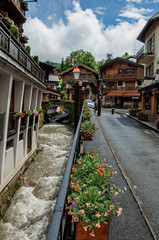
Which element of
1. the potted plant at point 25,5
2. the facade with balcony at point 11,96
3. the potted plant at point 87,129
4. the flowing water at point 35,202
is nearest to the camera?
the facade with balcony at point 11,96

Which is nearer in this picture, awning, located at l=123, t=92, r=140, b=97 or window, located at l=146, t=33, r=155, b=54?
window, located at l=146, t=33, r=155, b=54

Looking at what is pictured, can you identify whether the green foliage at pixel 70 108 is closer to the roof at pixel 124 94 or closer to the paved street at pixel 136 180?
the roof at pixel 124 94

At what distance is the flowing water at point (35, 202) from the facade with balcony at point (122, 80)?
24610mm

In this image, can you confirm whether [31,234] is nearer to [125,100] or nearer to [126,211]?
[126,211]

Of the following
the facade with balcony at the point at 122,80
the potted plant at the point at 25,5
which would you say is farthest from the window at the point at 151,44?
the facade with balcony at the point at 122,80

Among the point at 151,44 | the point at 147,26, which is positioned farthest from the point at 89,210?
the point at 147,26

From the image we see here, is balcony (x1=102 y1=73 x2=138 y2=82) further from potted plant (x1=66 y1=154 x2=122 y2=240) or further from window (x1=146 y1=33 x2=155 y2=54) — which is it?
potted plant (x1=66 y1=154 x2=122 y2=240)

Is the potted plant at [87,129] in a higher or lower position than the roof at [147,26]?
lower

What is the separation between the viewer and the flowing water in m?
8.01

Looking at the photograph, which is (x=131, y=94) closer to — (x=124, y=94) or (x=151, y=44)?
(x=124, y=94)

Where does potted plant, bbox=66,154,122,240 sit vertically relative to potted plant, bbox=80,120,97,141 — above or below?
below

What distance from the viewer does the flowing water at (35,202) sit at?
8008 mm

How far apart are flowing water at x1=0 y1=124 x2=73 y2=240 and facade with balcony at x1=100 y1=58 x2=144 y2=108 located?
80.7ft

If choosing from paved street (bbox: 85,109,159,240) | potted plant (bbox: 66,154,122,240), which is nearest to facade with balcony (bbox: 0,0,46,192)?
paved street (bbox: 85,109,159,240)
